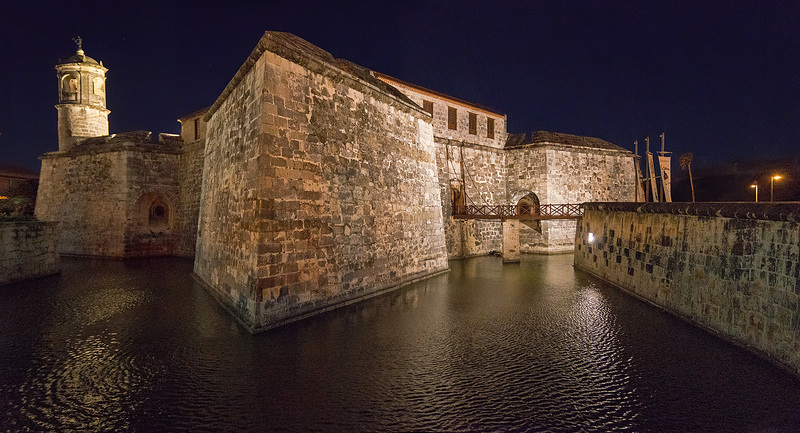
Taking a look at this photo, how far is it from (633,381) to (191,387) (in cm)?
646

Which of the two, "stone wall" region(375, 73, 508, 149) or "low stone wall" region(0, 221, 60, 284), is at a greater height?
"stone wall" region(375, 73, 508, 149)

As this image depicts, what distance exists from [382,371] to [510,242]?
13.2 meters

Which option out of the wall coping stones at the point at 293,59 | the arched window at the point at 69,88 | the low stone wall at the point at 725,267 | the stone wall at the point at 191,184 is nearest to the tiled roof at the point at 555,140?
the low stone wall at the point at 725,267

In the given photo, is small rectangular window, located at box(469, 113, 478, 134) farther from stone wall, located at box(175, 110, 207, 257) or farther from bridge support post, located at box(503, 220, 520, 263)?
stone wall, located at box(175, 110, 207, 257)

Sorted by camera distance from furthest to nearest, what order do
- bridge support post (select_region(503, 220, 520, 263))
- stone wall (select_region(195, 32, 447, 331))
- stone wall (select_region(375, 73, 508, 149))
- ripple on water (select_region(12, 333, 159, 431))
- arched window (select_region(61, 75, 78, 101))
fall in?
arched window (select_region(61, 75, 78, 101))
stone wall (select_region(375, 73, 508, 149))
bridge support post (select_region(503, 220, 520, 263))
stone wall (select_region(195, 32, 447, 331))
ripple on water (select_region(12, 333, 159, 431))

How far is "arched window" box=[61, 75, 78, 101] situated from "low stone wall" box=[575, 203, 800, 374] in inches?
1129

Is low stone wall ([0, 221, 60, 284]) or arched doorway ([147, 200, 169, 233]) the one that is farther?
arched doorway ([147, 200, 169, 233])

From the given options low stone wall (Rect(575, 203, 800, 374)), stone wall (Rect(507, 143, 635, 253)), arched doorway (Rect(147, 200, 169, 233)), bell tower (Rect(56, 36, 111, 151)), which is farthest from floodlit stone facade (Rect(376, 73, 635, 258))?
bell tower (Rect(56, 36, 111, 151))

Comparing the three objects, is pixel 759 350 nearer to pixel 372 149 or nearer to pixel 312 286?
pixel 312 286

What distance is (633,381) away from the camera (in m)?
5.26

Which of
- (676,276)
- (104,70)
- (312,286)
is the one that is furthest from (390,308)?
(104,70)

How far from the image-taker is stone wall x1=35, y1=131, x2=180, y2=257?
1772 centimetres

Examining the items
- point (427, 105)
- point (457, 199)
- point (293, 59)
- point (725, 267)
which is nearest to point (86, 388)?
point (293, 59)

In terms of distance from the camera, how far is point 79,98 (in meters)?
20.4
